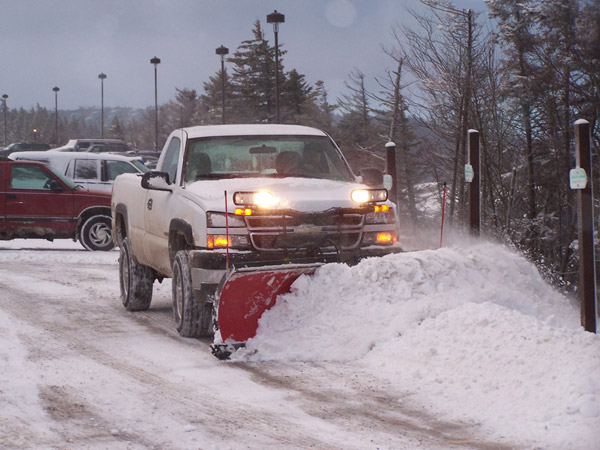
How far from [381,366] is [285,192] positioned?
1855 mm

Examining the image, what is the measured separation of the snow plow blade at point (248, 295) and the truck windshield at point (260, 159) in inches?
59.5

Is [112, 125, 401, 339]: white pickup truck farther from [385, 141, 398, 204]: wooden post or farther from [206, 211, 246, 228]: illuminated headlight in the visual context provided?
[385, 141, 398, 204]: wooden post

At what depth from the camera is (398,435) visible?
5184mm

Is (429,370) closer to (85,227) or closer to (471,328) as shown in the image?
(471,328)

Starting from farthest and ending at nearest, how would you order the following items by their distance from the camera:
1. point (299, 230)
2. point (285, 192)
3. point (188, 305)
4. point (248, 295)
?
1. point (188, 305)
2. point (285, 192)
3. point (299, 230)
4. point (248, 295)

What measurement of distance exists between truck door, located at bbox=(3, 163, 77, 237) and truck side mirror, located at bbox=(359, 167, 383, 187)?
34.4 feet

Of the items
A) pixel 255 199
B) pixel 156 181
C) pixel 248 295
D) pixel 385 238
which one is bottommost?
pixel 248 295

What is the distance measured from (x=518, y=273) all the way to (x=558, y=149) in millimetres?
19522

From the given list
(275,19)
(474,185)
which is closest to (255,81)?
(275,19)

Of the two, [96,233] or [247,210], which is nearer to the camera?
[247,210]

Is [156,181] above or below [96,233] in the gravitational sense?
above

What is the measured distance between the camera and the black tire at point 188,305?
25.7 feet

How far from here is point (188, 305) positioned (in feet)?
26.1

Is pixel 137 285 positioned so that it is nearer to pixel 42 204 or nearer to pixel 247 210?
pixel 247 210
